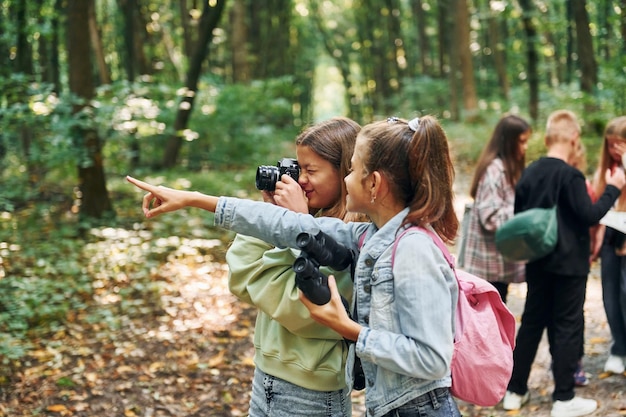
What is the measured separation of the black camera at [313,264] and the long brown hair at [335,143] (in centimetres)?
48

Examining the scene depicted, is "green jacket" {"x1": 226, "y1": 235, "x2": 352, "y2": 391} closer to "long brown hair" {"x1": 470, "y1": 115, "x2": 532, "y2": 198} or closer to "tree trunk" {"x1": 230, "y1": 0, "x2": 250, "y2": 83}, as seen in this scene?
"long brown hair" {"x1": 470, "y1": 115, "x2": 532, "y2": 198}

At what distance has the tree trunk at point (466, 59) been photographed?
20.9 metres

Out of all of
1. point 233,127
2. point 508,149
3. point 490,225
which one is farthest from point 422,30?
point 490,225

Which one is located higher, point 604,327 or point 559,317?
point 559,317

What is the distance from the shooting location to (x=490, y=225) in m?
5.34

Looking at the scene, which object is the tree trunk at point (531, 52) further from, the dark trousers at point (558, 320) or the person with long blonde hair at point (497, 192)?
the dark trousers at point (558, 320)

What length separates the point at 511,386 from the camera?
524cm

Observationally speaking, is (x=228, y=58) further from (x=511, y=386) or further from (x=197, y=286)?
(x=511, y=386)

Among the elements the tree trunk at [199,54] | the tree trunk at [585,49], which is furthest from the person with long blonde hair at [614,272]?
the tree trunk at [585,49]

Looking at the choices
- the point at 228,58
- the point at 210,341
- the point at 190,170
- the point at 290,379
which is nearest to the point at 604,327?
the point at 210,341

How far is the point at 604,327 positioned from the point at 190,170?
999cm

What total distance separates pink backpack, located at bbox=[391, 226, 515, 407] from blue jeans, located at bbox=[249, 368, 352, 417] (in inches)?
19.2

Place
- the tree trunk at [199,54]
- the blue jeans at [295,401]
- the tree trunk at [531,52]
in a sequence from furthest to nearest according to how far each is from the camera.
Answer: the tree trunk at [531,52], the tree trunk at [199,54], the blue jeans at [295,401]

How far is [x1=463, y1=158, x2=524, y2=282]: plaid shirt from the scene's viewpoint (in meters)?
5.31
